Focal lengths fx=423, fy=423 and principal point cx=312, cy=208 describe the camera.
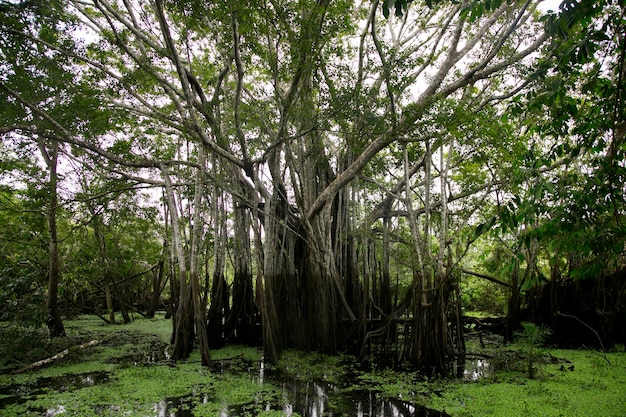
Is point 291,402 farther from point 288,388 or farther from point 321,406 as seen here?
point 288,388

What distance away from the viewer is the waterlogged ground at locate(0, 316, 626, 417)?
11.8ft

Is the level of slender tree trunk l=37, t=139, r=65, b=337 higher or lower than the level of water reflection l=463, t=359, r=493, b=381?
higher

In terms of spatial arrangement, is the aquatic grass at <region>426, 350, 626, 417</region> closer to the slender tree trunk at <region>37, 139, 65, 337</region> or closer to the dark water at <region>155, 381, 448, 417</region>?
the dark water at <region>155, 381, 448, 417</region>

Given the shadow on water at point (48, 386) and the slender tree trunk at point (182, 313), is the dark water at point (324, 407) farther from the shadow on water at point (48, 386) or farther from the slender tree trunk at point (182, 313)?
the slender tree trunk at point (182, 313)

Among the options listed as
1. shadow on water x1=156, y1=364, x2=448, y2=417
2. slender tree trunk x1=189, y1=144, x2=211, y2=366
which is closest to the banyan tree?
slender tree trunk x1=189, y1=144, x2=211, y2=366

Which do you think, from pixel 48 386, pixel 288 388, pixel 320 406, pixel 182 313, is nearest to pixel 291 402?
pixel 320 406

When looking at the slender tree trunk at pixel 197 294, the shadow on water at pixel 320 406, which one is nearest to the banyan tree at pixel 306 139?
the slender tree trunk at pixel 197 294

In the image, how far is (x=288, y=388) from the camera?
429 cm

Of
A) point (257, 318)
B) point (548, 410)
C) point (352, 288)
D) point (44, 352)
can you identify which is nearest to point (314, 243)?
point (352, 288)

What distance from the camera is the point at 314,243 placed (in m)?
5.88

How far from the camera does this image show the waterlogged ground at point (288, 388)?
11.8ft

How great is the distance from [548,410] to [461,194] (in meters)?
4.30

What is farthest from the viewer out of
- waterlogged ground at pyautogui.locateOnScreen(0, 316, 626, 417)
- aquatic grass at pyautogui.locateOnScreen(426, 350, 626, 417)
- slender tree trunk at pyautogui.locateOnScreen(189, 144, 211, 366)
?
slender tree trunk at pyautogui.locateOnScreen(189, 144, 211, 366)

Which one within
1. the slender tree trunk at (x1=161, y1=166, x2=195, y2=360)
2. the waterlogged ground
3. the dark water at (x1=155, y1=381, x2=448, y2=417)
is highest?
the slender tree trunk at (x1=161, y1=166, x2=195, y2=360)
